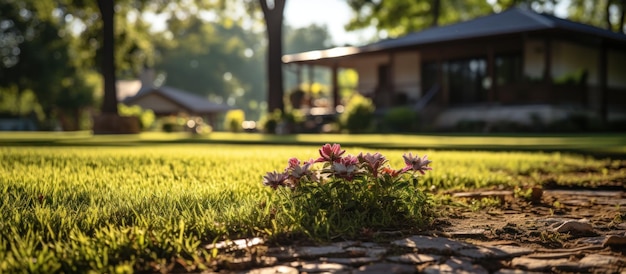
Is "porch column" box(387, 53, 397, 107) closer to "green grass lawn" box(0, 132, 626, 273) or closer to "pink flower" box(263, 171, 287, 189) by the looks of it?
"green grass lawn" box(0, 132, 626, 273)

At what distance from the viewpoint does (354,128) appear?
22.1 meters

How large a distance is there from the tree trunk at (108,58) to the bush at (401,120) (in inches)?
429

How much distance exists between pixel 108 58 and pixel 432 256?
944 inches

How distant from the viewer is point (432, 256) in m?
3.22

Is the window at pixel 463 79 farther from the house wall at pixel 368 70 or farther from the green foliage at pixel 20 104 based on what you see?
the green foliage at pixel 20 104

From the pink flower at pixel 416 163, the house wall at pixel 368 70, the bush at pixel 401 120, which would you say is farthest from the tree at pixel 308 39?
the pink flower at pixel 416 163

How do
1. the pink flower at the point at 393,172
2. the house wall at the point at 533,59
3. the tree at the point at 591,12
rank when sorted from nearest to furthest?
the pink flower at the point at 393,172 < the house wall at the point at 533,59 < the tree at the point at 591,12

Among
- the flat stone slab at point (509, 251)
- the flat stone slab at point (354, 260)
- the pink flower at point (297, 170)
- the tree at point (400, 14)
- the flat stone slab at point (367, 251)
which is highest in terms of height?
the tree at point (400, 14)

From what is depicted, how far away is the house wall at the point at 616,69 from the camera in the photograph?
27.6 m

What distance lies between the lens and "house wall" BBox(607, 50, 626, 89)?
27625 mm

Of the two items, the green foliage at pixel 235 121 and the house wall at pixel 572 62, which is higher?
the house wall at pixel 572 62

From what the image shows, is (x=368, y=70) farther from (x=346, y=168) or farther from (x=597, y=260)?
(x=597, y=260)

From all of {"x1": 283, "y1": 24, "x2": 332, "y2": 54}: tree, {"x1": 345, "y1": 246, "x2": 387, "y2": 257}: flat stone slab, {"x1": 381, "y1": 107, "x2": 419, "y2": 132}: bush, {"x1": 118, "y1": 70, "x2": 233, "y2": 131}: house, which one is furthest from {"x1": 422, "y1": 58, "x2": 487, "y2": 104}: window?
{"x1": 283, "y1": 24, "x2": 332, "y2": 54}: tree

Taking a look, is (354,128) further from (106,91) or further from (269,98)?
(106,91)
